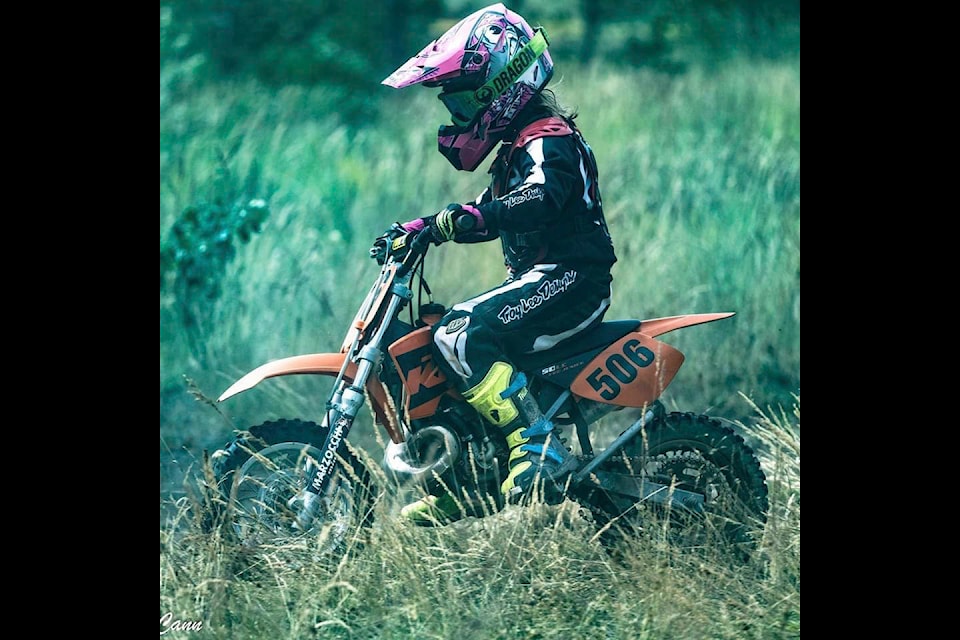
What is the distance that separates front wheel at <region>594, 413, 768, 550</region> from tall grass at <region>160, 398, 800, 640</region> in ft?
0.29

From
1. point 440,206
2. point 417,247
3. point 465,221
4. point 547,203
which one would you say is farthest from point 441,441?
point 440,206

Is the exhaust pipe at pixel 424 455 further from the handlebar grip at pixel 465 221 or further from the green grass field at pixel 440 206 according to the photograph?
the handlebar grip at pixel 465 221

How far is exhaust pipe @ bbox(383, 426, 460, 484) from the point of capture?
4926 millimetres

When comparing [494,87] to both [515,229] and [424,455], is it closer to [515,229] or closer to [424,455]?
[515,229]

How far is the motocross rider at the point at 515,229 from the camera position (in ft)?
16.2

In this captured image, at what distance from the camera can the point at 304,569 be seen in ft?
16.4

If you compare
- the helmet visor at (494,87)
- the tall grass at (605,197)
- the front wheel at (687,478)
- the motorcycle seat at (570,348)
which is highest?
the helmet visor at (494,87)

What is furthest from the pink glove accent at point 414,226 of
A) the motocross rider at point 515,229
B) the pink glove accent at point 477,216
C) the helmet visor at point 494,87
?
the helmet visor at point 494,87

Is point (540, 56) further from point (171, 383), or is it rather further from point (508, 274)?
point (171, 383)

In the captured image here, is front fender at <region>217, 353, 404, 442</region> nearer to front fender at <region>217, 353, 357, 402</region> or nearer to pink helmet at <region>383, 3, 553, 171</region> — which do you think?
front fender at <region>217, 353, 357, 402</region>

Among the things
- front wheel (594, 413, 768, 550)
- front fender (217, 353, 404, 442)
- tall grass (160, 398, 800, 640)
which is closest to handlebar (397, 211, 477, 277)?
A: front fender (217, 353, 404, 442)

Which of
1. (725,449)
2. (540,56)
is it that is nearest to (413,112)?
(540,56)

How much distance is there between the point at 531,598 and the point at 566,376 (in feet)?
3.05

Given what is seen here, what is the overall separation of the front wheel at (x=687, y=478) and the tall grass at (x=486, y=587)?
0.09 meters
